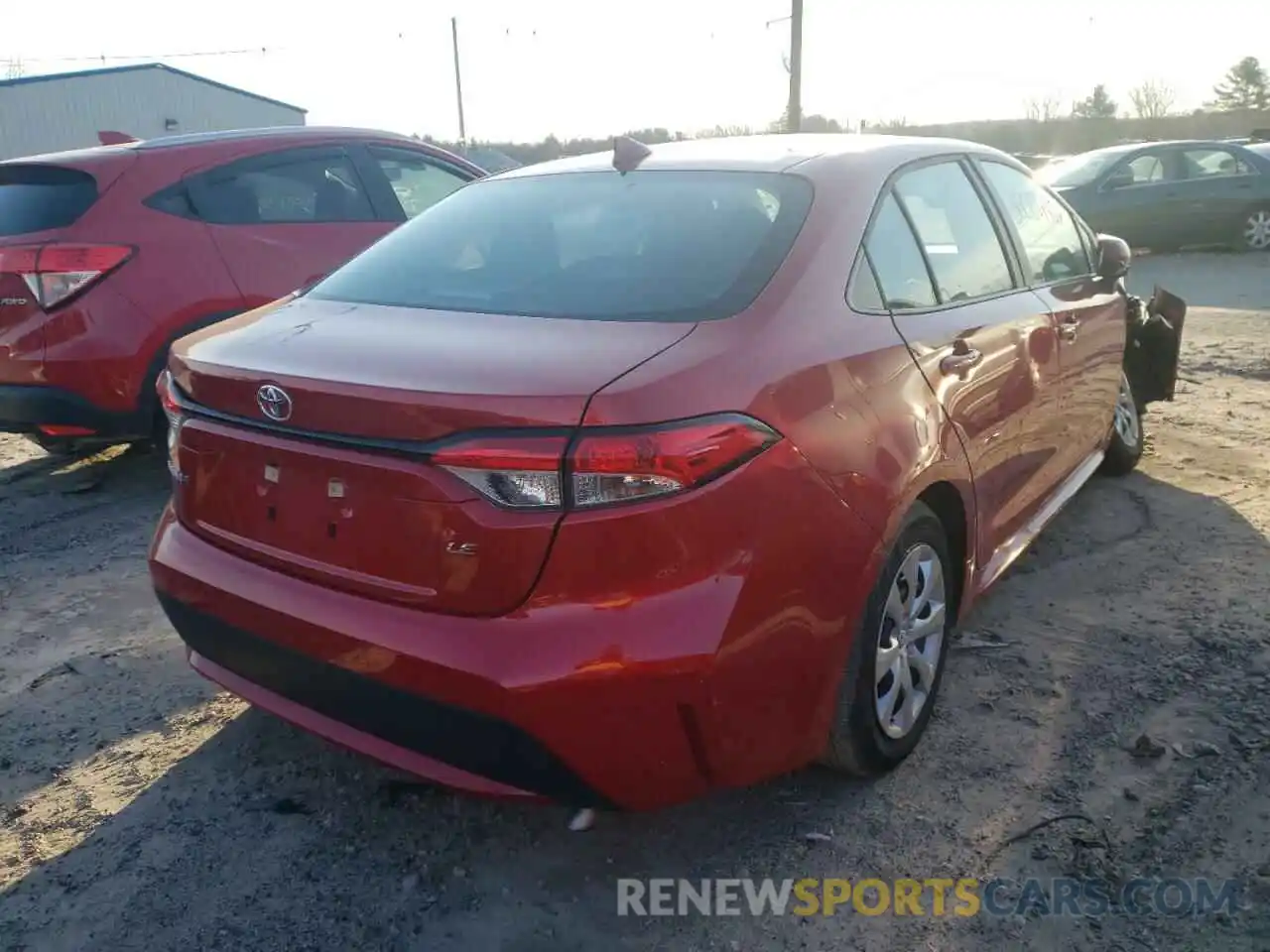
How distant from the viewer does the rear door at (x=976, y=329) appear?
2.80m

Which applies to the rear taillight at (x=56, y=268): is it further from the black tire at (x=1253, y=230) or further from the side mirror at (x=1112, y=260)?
the black tire at (x=1253, y=230)

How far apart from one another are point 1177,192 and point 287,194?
1218 cm

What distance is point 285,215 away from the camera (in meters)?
5.46

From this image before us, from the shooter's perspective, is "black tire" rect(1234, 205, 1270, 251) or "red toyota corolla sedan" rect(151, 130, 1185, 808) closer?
"red toyota corolla sedan" rect(151, 130, 1185, 808)

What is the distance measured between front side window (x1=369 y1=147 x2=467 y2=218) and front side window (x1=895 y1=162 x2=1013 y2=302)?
3.26 metres

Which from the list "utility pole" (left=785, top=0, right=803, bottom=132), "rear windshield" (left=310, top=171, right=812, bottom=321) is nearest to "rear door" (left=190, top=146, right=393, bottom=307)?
"rear windshield" (left=310, top=171, right=812, bottom=321)

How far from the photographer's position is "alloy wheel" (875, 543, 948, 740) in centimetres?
265

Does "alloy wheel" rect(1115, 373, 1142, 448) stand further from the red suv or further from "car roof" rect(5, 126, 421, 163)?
"car roof" rect(5, 126, 421, 163)

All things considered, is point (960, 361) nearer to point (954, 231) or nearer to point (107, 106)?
point (954, 231)

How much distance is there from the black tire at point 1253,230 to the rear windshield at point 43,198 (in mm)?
13792

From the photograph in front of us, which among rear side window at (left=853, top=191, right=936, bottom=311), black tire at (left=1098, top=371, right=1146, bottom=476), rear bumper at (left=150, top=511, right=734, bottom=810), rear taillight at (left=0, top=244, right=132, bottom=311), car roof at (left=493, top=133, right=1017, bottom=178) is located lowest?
black tire at (left=1098, top=371, right=1146, bottom=476)

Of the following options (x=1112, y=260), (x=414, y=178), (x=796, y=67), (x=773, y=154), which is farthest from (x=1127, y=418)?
(x=796, y=67)

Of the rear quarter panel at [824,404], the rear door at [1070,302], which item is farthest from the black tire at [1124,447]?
the rear quarter panel at [824,404]

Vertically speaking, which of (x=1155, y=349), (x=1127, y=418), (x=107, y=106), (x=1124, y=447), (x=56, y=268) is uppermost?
(x=107, y=106)
